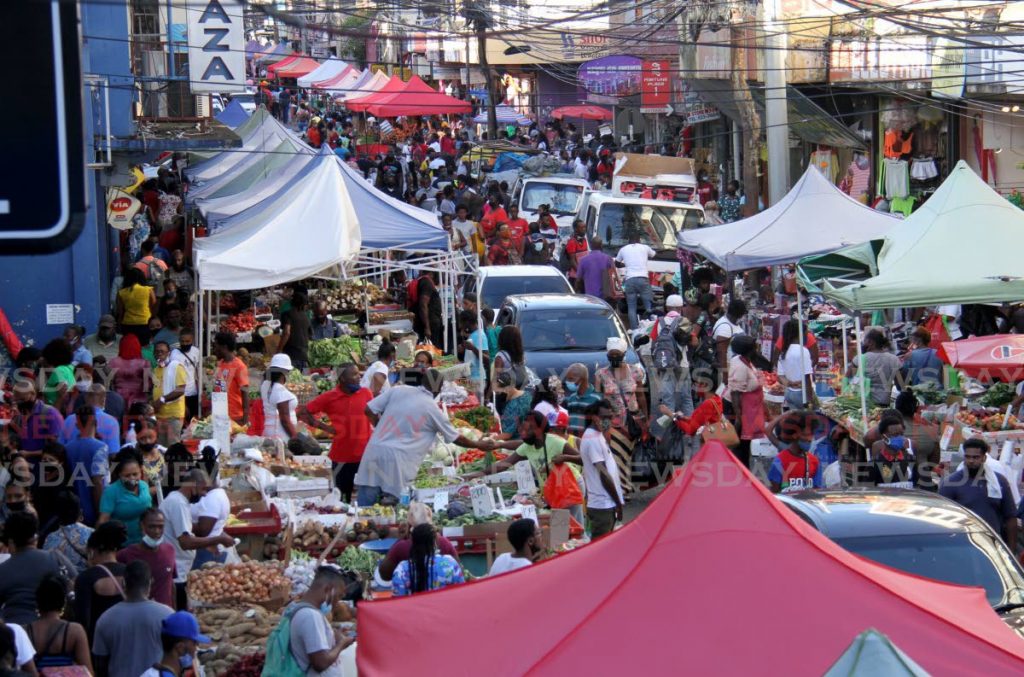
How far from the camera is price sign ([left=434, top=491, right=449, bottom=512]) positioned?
11633 mm

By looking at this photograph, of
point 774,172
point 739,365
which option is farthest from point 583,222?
point 739,365

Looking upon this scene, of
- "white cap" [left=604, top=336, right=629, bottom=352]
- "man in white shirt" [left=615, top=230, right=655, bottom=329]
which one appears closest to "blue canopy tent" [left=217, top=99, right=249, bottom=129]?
"man in white shirt" [left=615, top=230, right=655, bottom=329]

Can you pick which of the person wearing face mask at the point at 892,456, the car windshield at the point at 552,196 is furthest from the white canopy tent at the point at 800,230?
the car windshield at the point at 552,196

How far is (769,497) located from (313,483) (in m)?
6.94

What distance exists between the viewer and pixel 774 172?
23.7m

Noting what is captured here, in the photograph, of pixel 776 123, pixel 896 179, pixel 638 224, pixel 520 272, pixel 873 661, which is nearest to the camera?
pixel 873 661

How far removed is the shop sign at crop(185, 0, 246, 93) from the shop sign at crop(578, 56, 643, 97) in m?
22.2

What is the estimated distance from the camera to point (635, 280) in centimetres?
2286

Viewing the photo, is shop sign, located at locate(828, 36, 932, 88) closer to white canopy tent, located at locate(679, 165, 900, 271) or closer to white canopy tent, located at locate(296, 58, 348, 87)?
white canopy tent, located at locate(679, 165, 900, 271)

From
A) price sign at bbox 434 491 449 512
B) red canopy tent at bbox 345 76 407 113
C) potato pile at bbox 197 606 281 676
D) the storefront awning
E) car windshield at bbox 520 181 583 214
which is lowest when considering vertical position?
potato pile at bbox 197 606 281 676

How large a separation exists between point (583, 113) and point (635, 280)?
29115 millimetres

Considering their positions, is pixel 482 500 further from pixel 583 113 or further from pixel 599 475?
pixel 583 113

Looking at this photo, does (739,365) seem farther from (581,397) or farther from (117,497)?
(117,497)

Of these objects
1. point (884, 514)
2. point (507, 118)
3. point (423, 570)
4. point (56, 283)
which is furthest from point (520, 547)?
point (507, 118)
